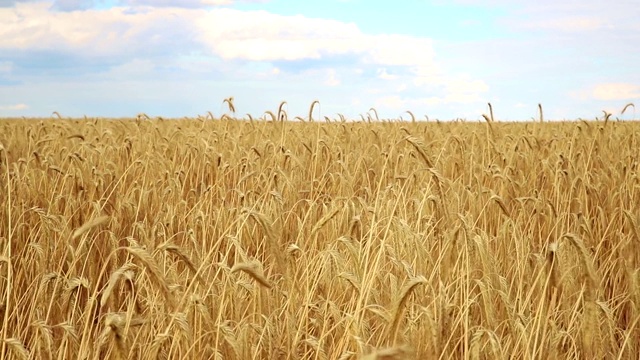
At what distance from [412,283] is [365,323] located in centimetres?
58

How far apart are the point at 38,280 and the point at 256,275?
5.19 feet

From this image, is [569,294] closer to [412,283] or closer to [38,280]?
[412,283]

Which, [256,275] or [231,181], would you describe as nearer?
[256,275]

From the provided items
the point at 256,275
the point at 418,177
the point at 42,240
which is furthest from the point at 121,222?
the point at 256,275

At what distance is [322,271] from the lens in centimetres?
210

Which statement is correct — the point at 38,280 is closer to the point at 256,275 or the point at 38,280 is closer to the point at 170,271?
the point at 170,271

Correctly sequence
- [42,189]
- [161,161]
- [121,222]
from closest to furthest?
[121,222], [42,189], [161,161]

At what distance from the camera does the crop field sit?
1.51 m

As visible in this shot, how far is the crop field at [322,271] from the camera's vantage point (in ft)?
4.96

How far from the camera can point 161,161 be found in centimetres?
420

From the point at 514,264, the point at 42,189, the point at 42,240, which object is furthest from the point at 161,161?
the point at 514,264

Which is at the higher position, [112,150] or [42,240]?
[112,150]

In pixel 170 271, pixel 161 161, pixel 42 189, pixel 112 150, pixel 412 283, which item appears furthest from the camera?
pixel 112 150

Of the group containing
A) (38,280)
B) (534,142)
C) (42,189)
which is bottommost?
(38,280)
